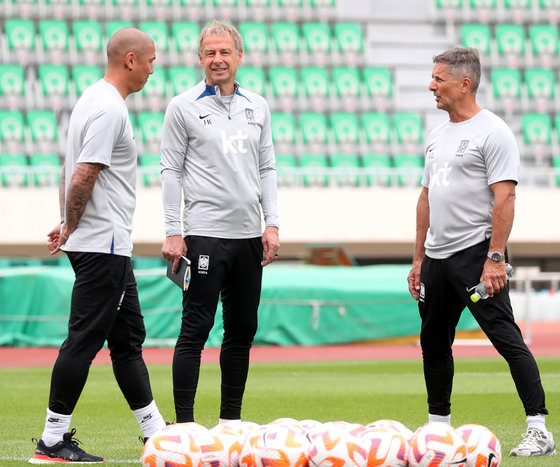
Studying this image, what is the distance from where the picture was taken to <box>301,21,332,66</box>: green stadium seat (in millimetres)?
27641

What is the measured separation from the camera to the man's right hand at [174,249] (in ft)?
17.4

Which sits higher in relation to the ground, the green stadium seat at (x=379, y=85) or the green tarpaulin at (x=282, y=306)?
the green stadium seat at (x=379, y=85)

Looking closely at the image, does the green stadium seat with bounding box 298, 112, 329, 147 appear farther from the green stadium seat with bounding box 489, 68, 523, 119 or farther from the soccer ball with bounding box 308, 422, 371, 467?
the soccer ball with bounding box 308, 422, 371, 467

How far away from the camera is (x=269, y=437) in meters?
4.31

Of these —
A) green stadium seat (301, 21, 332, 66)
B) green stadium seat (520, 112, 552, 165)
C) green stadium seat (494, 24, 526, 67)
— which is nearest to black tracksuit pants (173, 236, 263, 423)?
green stadium seat (520, 112, 552, 165)

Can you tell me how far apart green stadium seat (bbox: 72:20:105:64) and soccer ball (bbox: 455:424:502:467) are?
75.5 feet

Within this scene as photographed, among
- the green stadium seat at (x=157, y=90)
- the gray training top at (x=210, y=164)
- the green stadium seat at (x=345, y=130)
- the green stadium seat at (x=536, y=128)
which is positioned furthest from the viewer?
the green stadium seat at (x=536, y=128)

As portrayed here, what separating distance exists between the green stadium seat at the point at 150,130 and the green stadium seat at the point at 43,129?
2019 millimetres

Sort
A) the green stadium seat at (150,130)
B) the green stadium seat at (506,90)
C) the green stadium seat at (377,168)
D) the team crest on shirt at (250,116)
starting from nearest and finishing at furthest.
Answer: the team crest on shirt at (250,116), the green stadium seat at (377,168), the green stadium seat at (150,130), the green stadium seat at (506,90)

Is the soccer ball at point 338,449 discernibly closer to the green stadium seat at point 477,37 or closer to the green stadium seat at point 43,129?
the green stadium seat at point 43,129

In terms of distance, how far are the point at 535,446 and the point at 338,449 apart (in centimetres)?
138

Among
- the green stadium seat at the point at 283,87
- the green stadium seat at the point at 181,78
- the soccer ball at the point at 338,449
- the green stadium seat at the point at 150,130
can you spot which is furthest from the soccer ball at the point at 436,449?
the green stadium seat at the point at 283,87

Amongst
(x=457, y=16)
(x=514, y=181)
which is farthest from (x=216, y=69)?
(x=457, y=16)

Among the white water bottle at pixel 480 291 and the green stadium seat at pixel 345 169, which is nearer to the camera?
the white water bottle at pixel 480 291
